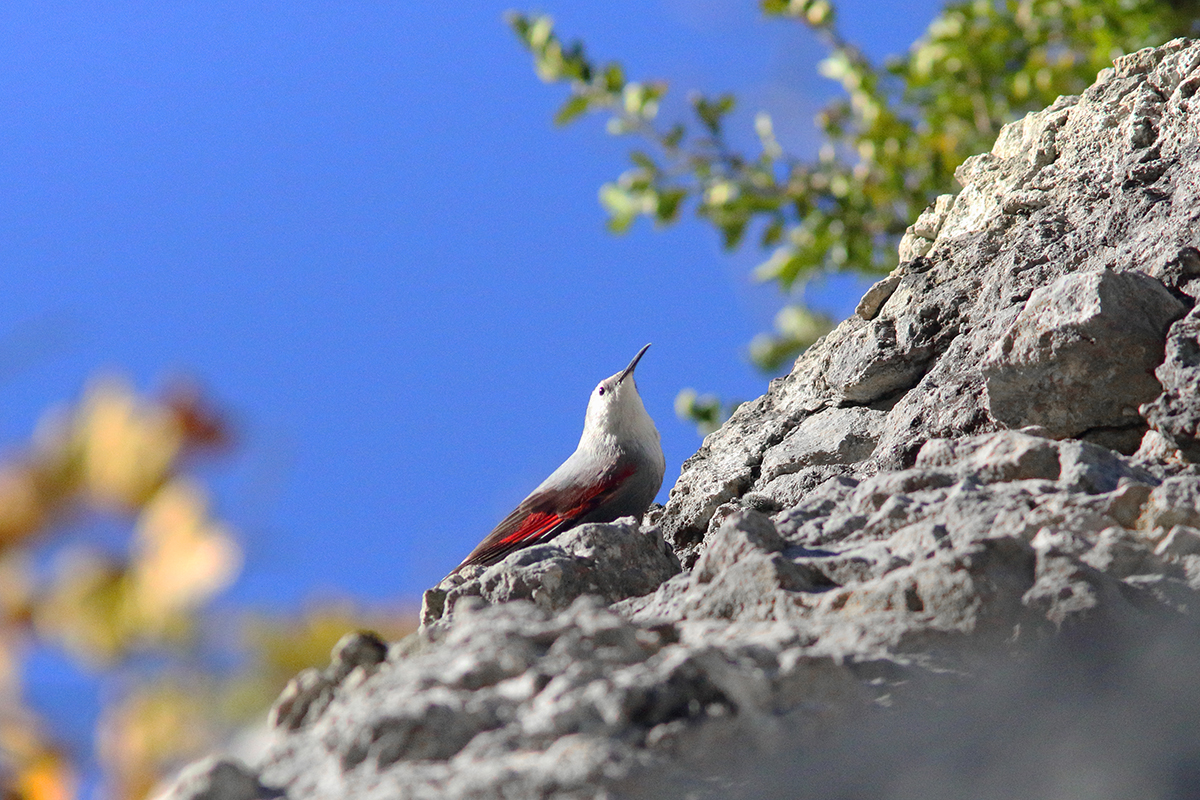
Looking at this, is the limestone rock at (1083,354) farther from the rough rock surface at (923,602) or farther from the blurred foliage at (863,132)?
the blurred foliage at (863,132)

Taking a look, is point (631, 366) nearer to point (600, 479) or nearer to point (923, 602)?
point (600, 479)

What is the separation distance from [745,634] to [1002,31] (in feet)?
18.0

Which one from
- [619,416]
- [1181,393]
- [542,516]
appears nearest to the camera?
[1181,393]

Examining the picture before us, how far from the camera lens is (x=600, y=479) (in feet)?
15.0

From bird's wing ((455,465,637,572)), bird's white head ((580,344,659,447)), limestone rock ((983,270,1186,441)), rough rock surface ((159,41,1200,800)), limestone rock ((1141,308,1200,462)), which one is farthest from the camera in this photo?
bird's white head ((580,344,659,447))

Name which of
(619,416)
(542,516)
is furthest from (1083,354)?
(619,416)

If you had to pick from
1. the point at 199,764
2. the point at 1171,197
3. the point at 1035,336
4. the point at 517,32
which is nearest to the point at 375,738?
the point at 199,764

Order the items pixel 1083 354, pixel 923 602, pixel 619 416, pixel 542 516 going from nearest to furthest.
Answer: pixel 923 602, pixel 1083 354, pixel 542 516, pixel 619 416

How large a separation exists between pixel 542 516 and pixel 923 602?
257 cm

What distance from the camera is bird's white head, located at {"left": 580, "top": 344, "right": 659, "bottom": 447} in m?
4.97

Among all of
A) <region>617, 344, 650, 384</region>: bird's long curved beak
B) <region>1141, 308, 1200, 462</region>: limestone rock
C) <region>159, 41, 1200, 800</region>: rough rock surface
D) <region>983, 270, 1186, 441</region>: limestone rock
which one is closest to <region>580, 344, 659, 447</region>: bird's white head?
<region>617, 344, 650, 384</region>: bird's long curved beak

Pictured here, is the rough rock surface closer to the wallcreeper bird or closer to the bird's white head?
the wallcreeper bird

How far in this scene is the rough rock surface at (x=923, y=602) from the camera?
1471mm

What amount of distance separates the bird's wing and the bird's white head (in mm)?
291
